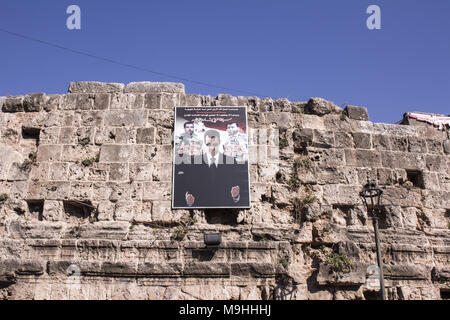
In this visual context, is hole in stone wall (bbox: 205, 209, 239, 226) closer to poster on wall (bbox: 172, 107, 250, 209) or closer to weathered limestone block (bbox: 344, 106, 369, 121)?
poster on wall (bbox: 172, 107, 250, 209)

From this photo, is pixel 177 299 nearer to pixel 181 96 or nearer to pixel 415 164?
pixel 181 96

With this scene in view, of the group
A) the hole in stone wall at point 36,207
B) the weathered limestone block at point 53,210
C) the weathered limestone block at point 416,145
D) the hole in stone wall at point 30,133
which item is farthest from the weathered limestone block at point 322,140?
the hole in stone wall at point 30,133

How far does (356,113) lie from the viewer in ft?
29.3

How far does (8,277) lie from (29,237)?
766 mm

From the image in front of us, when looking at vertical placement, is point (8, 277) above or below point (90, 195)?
below

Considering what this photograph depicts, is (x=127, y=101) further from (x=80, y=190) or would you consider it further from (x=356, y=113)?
(x=356, y=113)

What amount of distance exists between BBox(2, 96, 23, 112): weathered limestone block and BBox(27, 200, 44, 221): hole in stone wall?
2114 mm

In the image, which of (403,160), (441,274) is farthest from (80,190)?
(441,274)

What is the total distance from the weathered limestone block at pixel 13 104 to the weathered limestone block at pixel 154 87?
2.29 meters

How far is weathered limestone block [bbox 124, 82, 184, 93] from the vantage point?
856 centimetres

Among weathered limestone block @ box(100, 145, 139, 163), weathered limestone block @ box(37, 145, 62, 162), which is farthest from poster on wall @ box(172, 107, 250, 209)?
weathered limestone block @ box(37, 145, 62, 162)

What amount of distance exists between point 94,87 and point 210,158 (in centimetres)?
306

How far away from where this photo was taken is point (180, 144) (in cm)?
805
